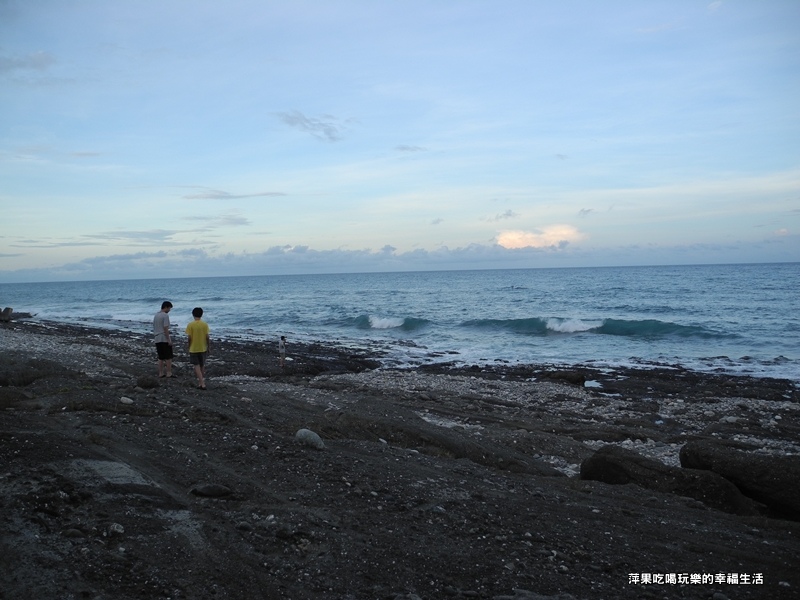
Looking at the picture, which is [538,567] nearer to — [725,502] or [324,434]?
[725,502]

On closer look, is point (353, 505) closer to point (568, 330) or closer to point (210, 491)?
point (210, 491)

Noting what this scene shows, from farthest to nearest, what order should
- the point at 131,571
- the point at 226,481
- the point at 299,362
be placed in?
the point at 299,362
the point at 226,481
the point at 131,571

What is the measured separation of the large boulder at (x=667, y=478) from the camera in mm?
8453

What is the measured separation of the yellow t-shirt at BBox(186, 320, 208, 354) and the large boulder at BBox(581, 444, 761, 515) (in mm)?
9123

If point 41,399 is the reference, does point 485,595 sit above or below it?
below

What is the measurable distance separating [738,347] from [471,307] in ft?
98.9

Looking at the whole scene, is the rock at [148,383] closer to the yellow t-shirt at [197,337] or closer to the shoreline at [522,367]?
the yellow t-shirt at [197,337]

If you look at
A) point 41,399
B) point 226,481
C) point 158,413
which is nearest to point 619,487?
point 226,481

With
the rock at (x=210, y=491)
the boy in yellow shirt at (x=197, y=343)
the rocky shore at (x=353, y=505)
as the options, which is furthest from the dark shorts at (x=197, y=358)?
the rock at (x=210, y=491)

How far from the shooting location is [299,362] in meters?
24.7

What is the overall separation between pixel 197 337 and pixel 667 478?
34.7 feet

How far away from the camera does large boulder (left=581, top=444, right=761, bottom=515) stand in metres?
8.45

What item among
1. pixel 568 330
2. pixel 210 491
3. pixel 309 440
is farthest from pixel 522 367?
pixel 210 491

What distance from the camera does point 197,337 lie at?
14.1 meters
